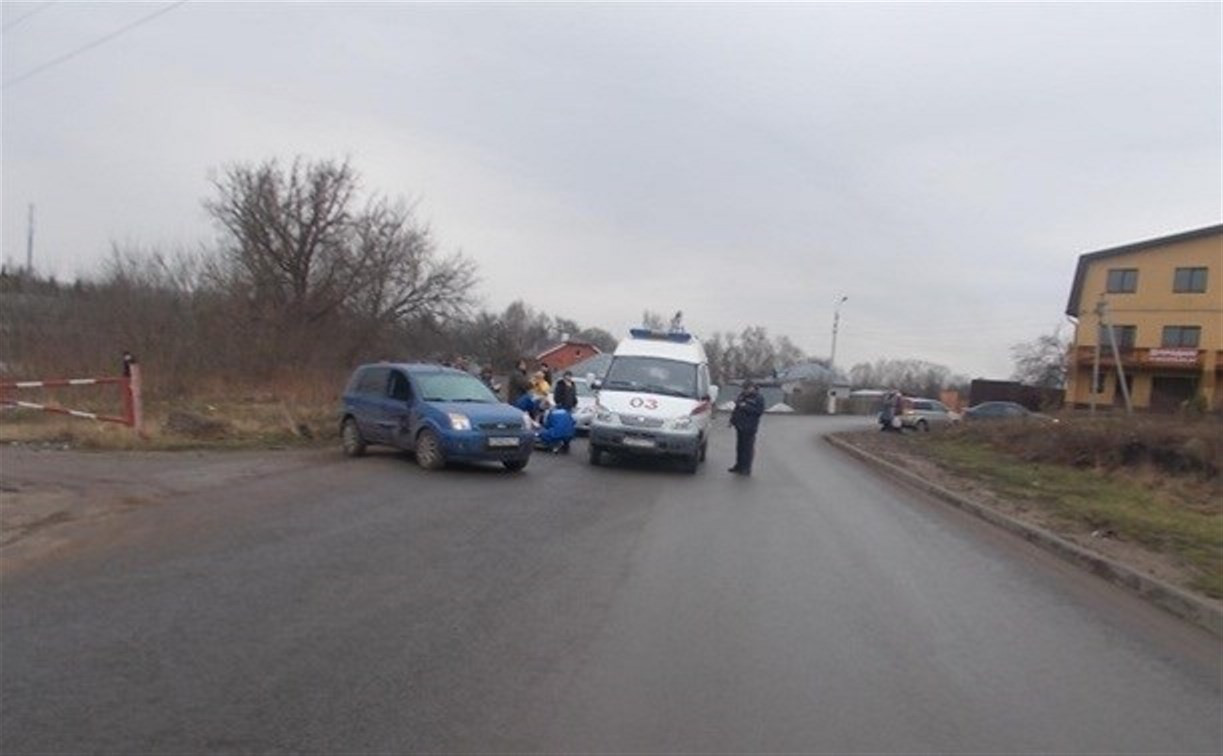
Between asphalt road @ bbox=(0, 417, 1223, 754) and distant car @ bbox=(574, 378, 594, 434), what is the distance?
41.3ft

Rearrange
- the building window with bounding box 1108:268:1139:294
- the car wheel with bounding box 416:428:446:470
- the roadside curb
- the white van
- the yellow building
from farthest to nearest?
the building window with bounding box 1108:268:1139:294, the yellow building, the white van, the car wheel with bounding box 416:428:446:470, the roadside curb

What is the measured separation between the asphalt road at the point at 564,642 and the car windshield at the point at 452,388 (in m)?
5.05

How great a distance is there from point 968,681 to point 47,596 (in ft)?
19.8

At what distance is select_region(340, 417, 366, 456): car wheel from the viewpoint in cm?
1797

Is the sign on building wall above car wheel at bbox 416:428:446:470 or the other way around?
above

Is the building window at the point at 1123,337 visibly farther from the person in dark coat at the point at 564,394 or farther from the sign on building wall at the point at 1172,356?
the person in dark coat at the point at 564,394

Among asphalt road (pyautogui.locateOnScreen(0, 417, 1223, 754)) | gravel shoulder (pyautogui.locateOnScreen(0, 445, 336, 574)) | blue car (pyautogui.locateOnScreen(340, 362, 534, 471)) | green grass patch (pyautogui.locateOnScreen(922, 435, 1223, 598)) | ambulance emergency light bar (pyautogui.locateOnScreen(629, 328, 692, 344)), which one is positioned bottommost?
gravel shoulder (pyautogui.locateOnScreen(0, 445, 336, 574))

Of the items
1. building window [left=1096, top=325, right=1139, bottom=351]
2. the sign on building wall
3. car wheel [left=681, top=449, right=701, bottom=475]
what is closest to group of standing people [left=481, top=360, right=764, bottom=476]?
car wheel [left=681, top=449, right=701, bottom=475]

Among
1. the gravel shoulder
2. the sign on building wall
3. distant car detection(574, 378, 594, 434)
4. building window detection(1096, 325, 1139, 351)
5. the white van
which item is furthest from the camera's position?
building window detection(1096, 325, 1139, 351)

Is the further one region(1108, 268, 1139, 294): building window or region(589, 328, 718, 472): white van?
region(1108, 268, 1139, 294): building window

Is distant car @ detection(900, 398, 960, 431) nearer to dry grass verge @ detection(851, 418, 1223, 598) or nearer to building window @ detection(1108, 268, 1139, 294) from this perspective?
dry grass verge @ detection(851, 418, 1223, 598)

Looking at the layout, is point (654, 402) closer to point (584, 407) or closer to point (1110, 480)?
point (584, 407)

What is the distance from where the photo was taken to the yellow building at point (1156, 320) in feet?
178

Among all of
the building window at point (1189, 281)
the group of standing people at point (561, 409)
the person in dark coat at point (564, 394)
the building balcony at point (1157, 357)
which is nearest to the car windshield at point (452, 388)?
the group of standing people at point (561, 409)
